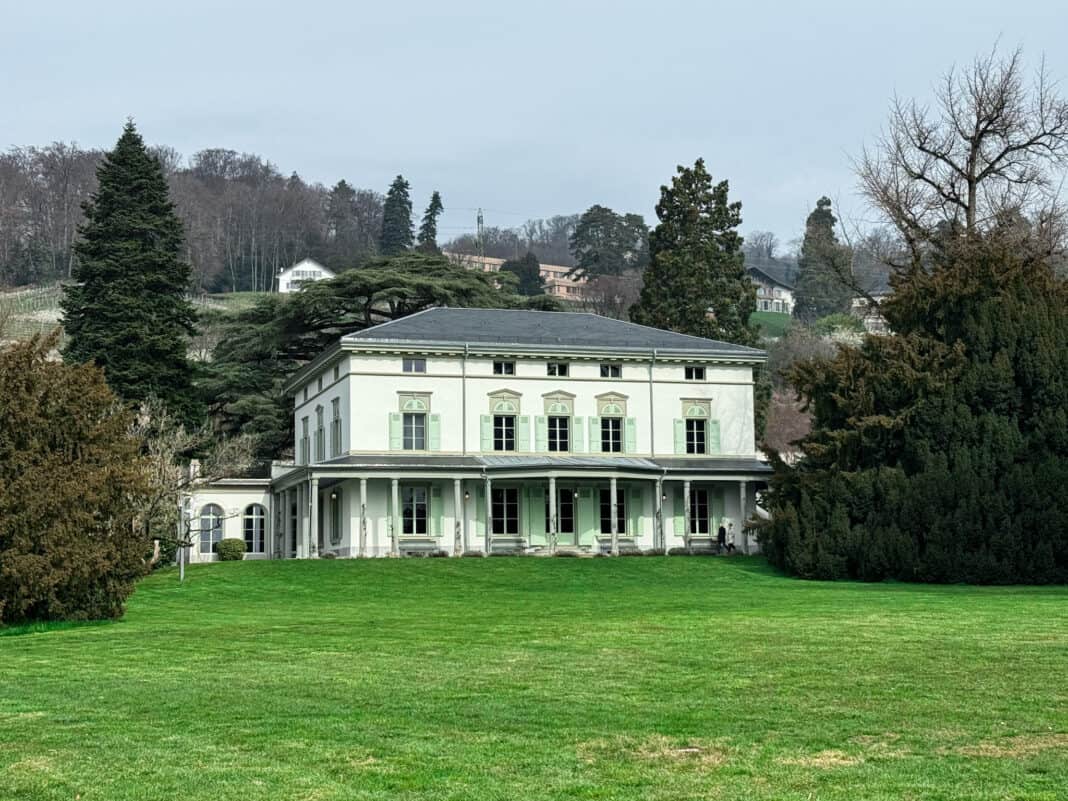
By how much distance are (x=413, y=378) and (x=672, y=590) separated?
1620 cm

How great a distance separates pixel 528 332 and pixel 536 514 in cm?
642

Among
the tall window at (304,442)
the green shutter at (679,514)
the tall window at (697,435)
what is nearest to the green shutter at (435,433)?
the tall window at (304,442)

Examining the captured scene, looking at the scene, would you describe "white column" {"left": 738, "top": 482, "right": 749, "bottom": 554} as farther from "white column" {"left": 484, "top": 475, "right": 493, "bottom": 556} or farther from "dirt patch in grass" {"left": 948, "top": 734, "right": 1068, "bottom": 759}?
Result: "dirt patch in grass" {"left": 948, "top": 734, "right": 1068, "bottom": 759}

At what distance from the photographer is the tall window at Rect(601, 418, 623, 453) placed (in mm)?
48969

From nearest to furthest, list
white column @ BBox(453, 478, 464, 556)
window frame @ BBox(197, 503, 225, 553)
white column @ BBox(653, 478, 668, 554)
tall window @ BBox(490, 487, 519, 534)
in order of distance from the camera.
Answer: white column @ BBox(453, 478, 464, 556) < white column @ BBox(653, 478, 668, 554) < tall window @ BBox(490, 487, 519, 534) < window frame @ BBox(197, 503, 225, 553)

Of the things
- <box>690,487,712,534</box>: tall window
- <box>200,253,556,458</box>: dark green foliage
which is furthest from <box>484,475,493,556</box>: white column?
<box>200,253,556,458</box>: dark green foliage

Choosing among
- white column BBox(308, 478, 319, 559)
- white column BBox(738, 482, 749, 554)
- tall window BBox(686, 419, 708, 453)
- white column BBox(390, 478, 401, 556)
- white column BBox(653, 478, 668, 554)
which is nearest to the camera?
white column BBox(308, 478, 319, 559)

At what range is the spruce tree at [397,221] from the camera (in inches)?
5797

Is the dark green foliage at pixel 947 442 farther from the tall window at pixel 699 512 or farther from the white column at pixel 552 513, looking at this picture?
the tall window at pixel 699 512

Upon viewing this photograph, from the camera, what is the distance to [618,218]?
5330 inches

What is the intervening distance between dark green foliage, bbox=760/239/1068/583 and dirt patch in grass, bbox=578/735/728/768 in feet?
87.4

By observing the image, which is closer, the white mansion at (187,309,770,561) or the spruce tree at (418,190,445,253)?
the white mansion at (187,309,770,561)

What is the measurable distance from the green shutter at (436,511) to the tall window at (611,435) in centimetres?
600

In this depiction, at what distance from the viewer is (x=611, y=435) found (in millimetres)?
49062
